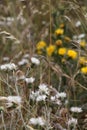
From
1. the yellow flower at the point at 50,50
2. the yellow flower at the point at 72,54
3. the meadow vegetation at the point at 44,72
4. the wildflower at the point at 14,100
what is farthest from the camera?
the yellow flower at the point at 50,50

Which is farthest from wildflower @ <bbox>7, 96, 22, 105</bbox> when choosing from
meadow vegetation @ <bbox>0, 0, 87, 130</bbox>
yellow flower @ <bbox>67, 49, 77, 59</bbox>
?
yellow flower @ <bbox>67, 49, 77, 59</bbox>

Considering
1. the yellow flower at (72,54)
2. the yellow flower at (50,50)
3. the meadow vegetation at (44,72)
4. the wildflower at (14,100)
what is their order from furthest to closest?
the yellow flower at (50,50)
the yellow flower at (72,54)
the meadow vegetation at (44,72)
the wildflower at (14,100)

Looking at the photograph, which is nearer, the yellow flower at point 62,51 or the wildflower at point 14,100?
the wildflower at point 14,100

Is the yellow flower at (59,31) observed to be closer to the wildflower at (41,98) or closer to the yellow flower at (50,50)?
the yellow flower at (50,50)

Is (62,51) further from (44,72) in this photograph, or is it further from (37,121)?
(37,121)

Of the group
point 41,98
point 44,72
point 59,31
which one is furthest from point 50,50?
point 41,98

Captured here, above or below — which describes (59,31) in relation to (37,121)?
above

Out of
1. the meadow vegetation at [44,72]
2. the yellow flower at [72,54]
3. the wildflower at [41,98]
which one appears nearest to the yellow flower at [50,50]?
the meadow vegetation at [44,72]

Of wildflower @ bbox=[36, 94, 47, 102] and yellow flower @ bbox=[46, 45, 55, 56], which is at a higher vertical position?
yellow flower @ bbox=[46, 45, 55, 56]

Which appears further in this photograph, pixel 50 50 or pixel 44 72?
pixel 50 50

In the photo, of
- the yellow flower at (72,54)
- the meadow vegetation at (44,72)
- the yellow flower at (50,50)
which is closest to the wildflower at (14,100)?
the meadow vegetation at (44,72)

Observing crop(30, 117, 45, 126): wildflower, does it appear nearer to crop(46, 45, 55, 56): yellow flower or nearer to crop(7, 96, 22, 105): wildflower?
crop(7, 96, 22, 105): wildflower

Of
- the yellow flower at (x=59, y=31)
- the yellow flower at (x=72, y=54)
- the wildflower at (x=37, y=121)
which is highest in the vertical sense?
the yellow flower at (x=59, y=31)

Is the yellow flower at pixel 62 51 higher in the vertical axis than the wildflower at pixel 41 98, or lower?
higher
